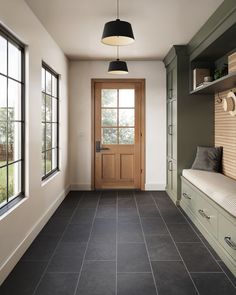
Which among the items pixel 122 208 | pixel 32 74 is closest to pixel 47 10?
pixel 32 74

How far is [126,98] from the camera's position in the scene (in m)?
6.11

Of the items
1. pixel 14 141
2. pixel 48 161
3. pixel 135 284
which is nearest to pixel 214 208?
pixel 135 284

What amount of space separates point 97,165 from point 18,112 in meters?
3.03

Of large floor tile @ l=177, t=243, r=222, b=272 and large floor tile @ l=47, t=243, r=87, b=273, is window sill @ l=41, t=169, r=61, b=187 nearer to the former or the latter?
large floor tile @ l=47, t=243, r=87, b=273

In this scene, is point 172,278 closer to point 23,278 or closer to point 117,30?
point 23,278

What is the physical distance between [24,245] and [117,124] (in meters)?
3.49

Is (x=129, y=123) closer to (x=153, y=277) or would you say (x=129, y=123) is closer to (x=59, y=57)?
(x=59, y=57)

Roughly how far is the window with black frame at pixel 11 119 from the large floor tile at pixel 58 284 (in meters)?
0.77

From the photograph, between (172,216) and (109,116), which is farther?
(109,116)

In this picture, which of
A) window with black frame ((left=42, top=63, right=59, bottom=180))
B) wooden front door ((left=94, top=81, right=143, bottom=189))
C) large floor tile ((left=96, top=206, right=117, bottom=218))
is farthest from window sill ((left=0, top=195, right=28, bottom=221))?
wooden front door ((left=94, top=81, right=143, bottom=189))

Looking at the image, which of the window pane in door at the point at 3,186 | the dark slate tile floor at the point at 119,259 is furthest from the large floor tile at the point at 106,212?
the window pane in door at the point at 3,186


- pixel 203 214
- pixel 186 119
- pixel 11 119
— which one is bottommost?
pixel 203 214

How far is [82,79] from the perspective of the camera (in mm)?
6062

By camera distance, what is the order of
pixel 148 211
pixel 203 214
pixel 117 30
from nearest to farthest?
pixel 117 30 < pixel 203 214 < pixel 148 211
